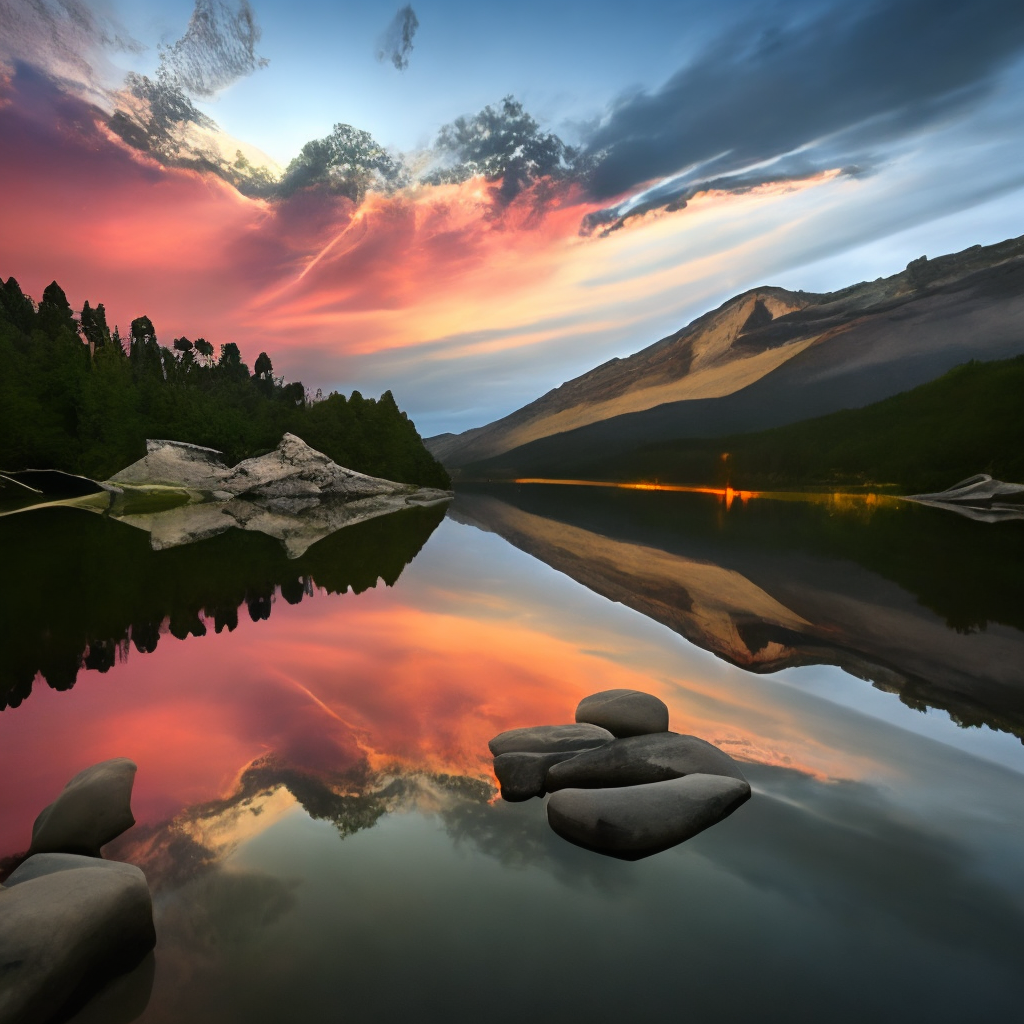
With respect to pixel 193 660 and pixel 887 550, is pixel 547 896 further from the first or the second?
pixel 887 550

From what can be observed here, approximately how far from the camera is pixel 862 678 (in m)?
12.0

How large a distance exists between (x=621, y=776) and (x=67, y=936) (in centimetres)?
597

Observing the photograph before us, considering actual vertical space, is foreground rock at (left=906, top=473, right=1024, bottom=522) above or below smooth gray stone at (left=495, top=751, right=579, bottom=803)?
below

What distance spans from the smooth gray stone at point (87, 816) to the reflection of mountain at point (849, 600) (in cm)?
1137

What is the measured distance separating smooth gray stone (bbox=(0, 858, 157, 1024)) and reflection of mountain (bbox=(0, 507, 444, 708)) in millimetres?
7202

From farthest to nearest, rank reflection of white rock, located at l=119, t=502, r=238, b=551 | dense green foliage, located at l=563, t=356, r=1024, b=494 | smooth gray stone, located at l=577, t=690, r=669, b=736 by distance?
dense green foliage, located at l=563, t=356, r=1024, b=494
reflection of white rock, located at l=119, t=502, r=238, b=551
smooth gray stone, located at l=577, t=690, r=669, b=736

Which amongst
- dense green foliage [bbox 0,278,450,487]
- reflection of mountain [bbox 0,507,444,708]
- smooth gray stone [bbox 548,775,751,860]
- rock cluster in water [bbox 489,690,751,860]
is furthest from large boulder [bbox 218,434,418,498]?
smooth gray stone [bbox 548,775,751,860]

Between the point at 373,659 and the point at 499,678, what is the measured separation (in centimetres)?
313

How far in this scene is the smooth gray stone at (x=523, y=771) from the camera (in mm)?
7812

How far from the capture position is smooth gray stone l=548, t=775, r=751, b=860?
21.5 feet

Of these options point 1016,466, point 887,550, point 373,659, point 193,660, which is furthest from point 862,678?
point 1016,466

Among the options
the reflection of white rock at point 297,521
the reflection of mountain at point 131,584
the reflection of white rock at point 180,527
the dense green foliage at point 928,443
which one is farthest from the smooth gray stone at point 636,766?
the dense green foliage at point 928,443

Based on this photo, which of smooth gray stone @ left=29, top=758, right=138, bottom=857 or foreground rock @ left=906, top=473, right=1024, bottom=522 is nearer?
smooth gray stone @ left=29, top=758, right=138, bottom=857

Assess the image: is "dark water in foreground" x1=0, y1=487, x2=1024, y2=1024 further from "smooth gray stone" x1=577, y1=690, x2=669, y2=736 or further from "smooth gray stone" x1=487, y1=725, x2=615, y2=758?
"smooth gray stone" x1=577, y1=690, x2=669, y2=736
